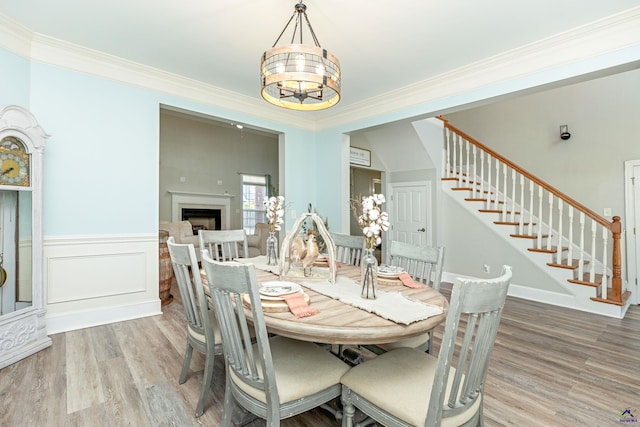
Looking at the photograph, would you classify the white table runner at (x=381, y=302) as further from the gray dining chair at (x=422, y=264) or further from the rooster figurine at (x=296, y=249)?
the gray dining chair at (x=422, y=264)

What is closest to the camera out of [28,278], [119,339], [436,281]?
[436,281]

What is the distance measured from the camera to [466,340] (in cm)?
106

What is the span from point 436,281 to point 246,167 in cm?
749

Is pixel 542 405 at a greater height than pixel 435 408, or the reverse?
pixel 435 408

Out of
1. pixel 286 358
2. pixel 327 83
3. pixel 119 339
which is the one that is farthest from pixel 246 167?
pixel 286 358

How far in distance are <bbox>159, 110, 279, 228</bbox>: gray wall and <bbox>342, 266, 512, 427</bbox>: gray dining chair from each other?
6.91m

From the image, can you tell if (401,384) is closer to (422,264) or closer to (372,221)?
(372,221)

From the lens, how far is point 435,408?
1074 millimetres

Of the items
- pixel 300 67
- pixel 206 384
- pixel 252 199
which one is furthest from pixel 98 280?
pixel 252 199

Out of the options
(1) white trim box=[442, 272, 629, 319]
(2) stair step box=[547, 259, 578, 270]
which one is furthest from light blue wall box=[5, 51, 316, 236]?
(2) stair step box=[547, 259, 578, 270]

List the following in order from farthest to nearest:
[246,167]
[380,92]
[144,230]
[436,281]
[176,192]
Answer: [246,167] → [176,192] → [380,92] → [144,230] → [436,281]

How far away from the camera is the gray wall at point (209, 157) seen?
293 inches

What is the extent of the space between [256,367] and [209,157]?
25.0 feet

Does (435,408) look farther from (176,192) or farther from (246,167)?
(246,167)
